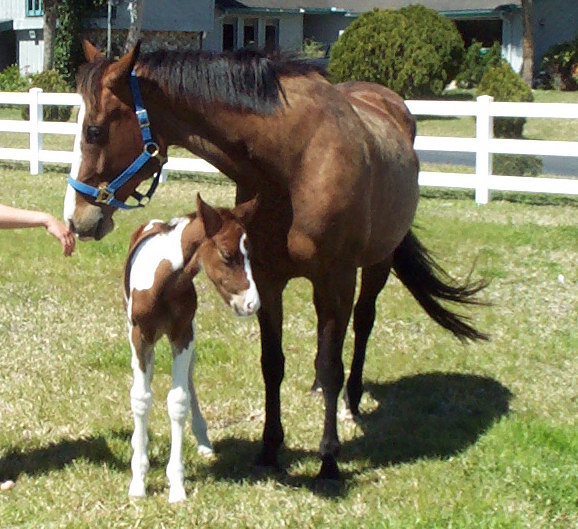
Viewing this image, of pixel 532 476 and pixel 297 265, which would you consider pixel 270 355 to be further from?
pixel 532 476

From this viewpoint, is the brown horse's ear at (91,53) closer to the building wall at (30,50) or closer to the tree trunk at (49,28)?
the tree trunk at (49,28)

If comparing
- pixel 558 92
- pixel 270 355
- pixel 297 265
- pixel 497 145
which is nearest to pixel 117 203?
pixel 297 265

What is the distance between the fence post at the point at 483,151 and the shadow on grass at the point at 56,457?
27.2 ft

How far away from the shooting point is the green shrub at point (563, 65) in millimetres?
32094

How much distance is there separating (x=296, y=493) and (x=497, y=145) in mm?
8844

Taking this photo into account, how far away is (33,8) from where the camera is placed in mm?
36156

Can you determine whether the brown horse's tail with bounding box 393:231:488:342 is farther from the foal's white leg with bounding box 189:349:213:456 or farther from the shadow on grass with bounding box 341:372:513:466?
the foal's white leg with bounding box 189:349:213:456

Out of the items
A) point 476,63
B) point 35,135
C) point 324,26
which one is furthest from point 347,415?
point 324,26

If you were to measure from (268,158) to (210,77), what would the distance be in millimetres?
452

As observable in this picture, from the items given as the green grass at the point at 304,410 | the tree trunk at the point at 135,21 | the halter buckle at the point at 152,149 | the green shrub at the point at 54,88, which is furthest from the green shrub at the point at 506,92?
the halter buckle at the point at 152,149

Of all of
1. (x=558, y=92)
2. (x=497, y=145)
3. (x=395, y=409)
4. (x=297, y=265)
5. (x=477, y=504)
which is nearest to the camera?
(x=477, y=504)

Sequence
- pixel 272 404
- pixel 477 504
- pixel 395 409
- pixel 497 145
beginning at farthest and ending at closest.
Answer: pixel 497 145, pixel 395 409, pixel 272 404, pixel 477 504

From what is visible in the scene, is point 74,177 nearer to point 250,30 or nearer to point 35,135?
point 35,135

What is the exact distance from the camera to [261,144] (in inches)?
175
